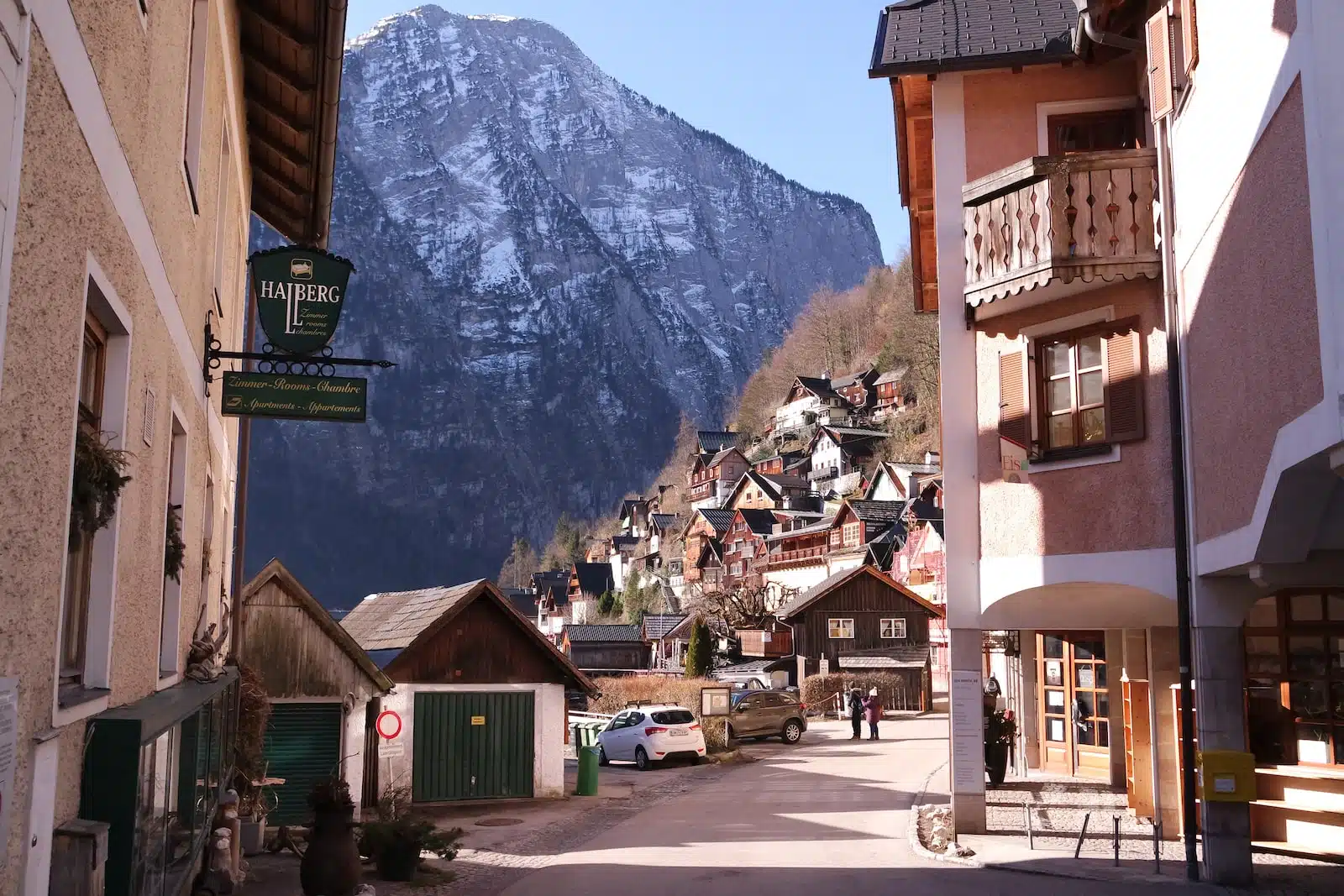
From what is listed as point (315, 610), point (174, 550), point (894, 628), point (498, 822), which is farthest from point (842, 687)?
point (174, 550)

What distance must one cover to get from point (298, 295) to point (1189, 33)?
9.04 metres

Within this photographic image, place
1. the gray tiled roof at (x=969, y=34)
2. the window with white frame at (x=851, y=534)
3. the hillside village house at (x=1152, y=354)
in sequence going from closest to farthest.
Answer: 1. the hillside village house at (x=1152, y=354)
2. the gray tiled roof at (x=969, y=34)
3. the window with white frame at (x=851, y=534)

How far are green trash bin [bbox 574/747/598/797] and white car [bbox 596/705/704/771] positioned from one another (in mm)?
7066

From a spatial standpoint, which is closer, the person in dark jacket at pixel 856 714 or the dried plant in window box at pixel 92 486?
the dried plant in window box at pixel 92 486

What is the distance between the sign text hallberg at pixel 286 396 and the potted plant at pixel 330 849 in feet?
11.8

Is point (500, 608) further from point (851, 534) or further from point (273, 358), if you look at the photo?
point (851, 534)

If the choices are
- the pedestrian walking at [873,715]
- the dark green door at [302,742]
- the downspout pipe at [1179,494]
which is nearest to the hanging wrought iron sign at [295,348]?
the downspout pipe at [1179,494]

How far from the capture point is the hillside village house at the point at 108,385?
13.9ft

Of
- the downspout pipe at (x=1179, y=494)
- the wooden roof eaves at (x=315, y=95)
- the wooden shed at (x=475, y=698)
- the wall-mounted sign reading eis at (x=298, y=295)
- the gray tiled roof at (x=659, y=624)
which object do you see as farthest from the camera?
the gray tiled roof at (x=659, y=624)

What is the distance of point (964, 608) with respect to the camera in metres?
16.2

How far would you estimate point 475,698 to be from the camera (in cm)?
2341

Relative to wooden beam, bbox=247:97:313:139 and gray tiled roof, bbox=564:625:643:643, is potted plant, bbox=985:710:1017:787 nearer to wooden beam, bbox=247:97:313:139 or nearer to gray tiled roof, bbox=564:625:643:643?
wooden beam, bbox=247:97:313:139

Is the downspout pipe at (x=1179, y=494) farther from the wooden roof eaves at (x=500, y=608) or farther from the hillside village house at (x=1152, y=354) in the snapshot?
the wooden roof eaves at (x=500, y=608)

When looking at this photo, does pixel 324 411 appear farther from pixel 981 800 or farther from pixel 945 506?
pixel 981 800
